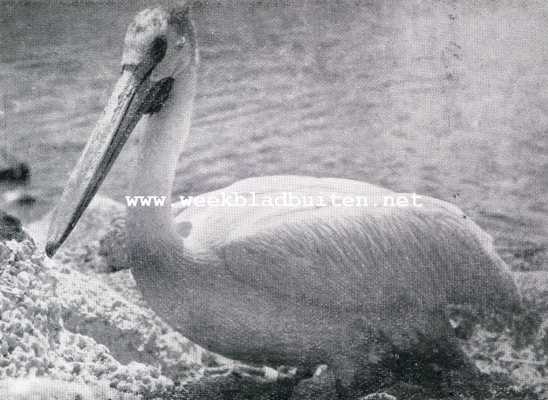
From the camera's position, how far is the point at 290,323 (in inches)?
87.7

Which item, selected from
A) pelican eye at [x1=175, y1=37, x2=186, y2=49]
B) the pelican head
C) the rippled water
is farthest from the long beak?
the rippled water

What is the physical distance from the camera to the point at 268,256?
2.16 meters

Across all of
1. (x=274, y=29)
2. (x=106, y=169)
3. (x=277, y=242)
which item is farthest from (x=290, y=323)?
(x=274, y=29)

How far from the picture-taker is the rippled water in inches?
106

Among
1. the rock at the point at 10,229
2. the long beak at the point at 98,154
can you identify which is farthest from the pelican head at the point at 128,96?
the rock at the point at 10,229

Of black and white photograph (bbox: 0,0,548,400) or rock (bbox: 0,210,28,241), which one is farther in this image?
rock (bbox: 0,210,28,241)

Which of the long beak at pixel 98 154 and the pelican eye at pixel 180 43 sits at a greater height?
the pelican eye at pixel 180 43

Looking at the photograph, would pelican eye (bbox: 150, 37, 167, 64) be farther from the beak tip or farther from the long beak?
the beak tip

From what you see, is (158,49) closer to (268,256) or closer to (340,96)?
(268,256)

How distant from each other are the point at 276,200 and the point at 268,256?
24cm

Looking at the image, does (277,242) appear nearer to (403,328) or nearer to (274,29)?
(403,328)

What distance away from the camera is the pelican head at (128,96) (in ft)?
6.75

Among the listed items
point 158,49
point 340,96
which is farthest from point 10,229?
point 340,96

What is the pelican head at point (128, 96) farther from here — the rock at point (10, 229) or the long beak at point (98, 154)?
the rock at point (10, 229)
